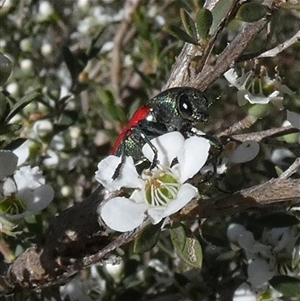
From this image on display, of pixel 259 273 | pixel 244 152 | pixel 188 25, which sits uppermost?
pixel 188 25

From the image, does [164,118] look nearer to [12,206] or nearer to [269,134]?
[269,134]

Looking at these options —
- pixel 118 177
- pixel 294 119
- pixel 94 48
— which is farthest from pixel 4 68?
pixel 94 48

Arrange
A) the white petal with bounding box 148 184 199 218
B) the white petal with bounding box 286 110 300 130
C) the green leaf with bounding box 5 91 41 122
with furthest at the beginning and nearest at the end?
the green leaf with bounding box 5 91 41 122
the white petal with bounding box 286 110 300 130
the white petal with bounding box 148 184 199 218

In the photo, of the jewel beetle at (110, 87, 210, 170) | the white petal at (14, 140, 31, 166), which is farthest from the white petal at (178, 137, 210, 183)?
the white petal at (14, 140, 31, 166)

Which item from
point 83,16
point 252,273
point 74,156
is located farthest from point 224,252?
point 83,16

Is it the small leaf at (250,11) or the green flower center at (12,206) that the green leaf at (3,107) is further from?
the small leaf at (250,11)

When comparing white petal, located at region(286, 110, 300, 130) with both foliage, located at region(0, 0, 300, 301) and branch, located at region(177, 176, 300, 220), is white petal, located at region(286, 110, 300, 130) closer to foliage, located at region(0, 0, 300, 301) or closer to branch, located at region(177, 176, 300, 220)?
foliage, located at region(0, 0, 300, 301)

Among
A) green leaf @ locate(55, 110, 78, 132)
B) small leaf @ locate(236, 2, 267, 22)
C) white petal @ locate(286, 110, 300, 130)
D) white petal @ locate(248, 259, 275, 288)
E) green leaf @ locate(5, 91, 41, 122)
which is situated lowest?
white petal @ locate(248, 259, 275, 288)
